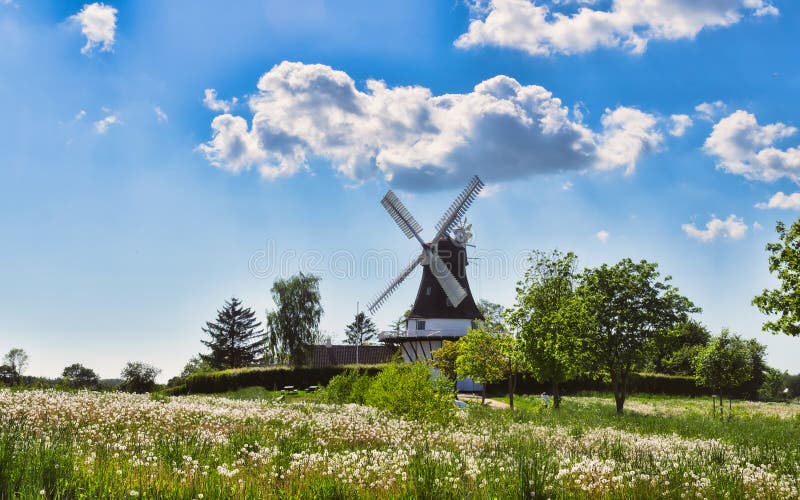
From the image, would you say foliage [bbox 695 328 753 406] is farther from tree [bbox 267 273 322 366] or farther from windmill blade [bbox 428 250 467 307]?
tree [bbox 267 273 322 366]

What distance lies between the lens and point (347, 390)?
2950 cm

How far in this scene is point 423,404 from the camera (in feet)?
59.3

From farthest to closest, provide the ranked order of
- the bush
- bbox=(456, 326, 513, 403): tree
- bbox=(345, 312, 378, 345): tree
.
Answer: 1. bbox=(345, 312, 378, 345): tree
2. bbox=(456, 326, 513, 403): tree
3. the bush

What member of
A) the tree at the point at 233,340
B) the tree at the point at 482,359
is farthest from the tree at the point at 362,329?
the tree at the point at 482,359

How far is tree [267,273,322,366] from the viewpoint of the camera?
6194cm

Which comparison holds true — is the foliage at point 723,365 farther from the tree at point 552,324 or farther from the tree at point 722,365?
the tree at point 552,324

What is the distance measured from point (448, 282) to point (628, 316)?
2668 centimetres

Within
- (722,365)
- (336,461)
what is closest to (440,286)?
(722,365)

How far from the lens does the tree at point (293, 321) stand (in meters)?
61.9

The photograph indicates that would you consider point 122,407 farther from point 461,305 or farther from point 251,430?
point 461,305

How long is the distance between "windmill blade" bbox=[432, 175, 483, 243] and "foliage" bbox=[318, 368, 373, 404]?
2845 cm

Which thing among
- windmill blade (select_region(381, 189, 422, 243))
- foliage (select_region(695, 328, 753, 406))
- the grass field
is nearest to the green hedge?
Result: windmill blade (select_region(381, 189, 422, 243))

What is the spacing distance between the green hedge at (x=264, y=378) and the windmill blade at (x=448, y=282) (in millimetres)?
9678

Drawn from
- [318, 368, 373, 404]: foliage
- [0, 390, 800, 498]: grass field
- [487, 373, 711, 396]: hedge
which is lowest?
[487, 373, 711, 396]: hedge
